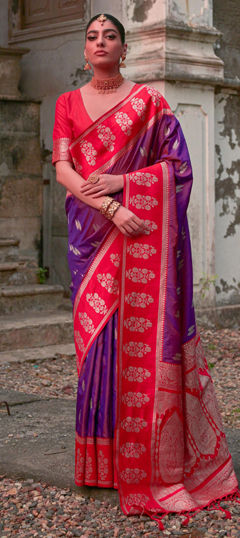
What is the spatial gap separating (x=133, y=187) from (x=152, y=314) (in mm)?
461

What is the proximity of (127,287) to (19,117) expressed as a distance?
4.53m

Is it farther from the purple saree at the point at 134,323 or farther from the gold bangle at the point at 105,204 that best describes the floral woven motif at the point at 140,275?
the gold bangle at the point at 105,204

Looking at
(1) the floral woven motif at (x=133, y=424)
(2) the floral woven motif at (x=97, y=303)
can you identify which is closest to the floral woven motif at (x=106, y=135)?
(2) the floral woven motif at (x=97, y=303)

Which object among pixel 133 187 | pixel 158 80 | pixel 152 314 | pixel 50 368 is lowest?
pixel 50 368

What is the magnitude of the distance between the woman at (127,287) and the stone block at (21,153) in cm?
415

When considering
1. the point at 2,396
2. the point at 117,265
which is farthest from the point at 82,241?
the point at 2,396

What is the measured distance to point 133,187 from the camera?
3018 millimetres

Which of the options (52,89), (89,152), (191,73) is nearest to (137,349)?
(89,152)

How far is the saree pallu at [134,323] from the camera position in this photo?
3.03m

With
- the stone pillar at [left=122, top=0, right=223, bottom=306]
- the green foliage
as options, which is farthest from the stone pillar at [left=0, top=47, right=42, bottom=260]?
the green foliage

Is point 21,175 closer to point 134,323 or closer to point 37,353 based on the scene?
point 37,353

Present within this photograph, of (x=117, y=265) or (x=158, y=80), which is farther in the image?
(x=158, y=80)

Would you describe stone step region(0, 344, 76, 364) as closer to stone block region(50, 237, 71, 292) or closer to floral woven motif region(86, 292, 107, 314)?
stone block region(50, 237, 71, 292)

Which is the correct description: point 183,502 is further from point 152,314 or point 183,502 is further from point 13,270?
point 13,270
